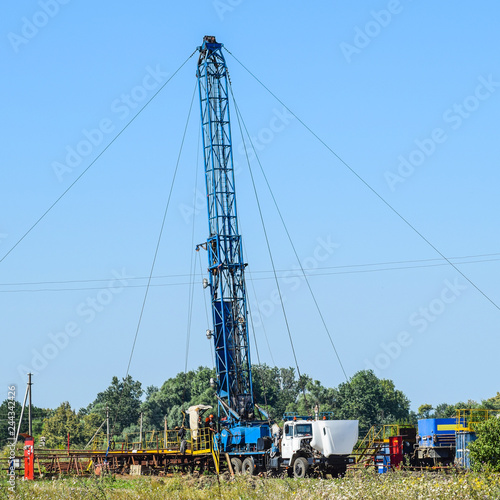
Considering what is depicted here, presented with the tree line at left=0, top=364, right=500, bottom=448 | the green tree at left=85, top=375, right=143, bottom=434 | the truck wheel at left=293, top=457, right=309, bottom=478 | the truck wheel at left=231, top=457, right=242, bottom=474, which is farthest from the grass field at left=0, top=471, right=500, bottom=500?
the green tree at left=85, top=375, right=143, bottom=434

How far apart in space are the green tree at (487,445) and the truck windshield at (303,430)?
7.32 m

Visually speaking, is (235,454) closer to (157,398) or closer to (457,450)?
(457,450)

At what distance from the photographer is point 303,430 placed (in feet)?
115

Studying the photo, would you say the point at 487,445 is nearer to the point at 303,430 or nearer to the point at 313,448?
the point at 313,448

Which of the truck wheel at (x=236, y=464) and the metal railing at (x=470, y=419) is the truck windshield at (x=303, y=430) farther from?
the metal railing at (x=470, y=419)

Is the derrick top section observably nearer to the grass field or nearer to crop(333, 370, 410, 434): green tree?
the grass field

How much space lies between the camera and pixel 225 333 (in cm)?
4388

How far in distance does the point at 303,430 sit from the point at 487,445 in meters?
8.22

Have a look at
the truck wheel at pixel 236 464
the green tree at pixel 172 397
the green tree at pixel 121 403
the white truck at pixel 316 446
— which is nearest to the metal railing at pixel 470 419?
the white truck at pixel 316 446

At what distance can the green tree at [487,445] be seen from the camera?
32875 mm

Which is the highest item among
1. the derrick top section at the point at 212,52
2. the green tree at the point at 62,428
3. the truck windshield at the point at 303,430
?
the derrick top section at the point at 212,52

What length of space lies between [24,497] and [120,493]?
2.67 metres

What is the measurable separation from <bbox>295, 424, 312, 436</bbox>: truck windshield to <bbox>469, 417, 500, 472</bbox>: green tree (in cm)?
732

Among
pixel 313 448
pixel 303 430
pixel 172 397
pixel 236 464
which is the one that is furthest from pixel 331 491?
pixel 172 397
